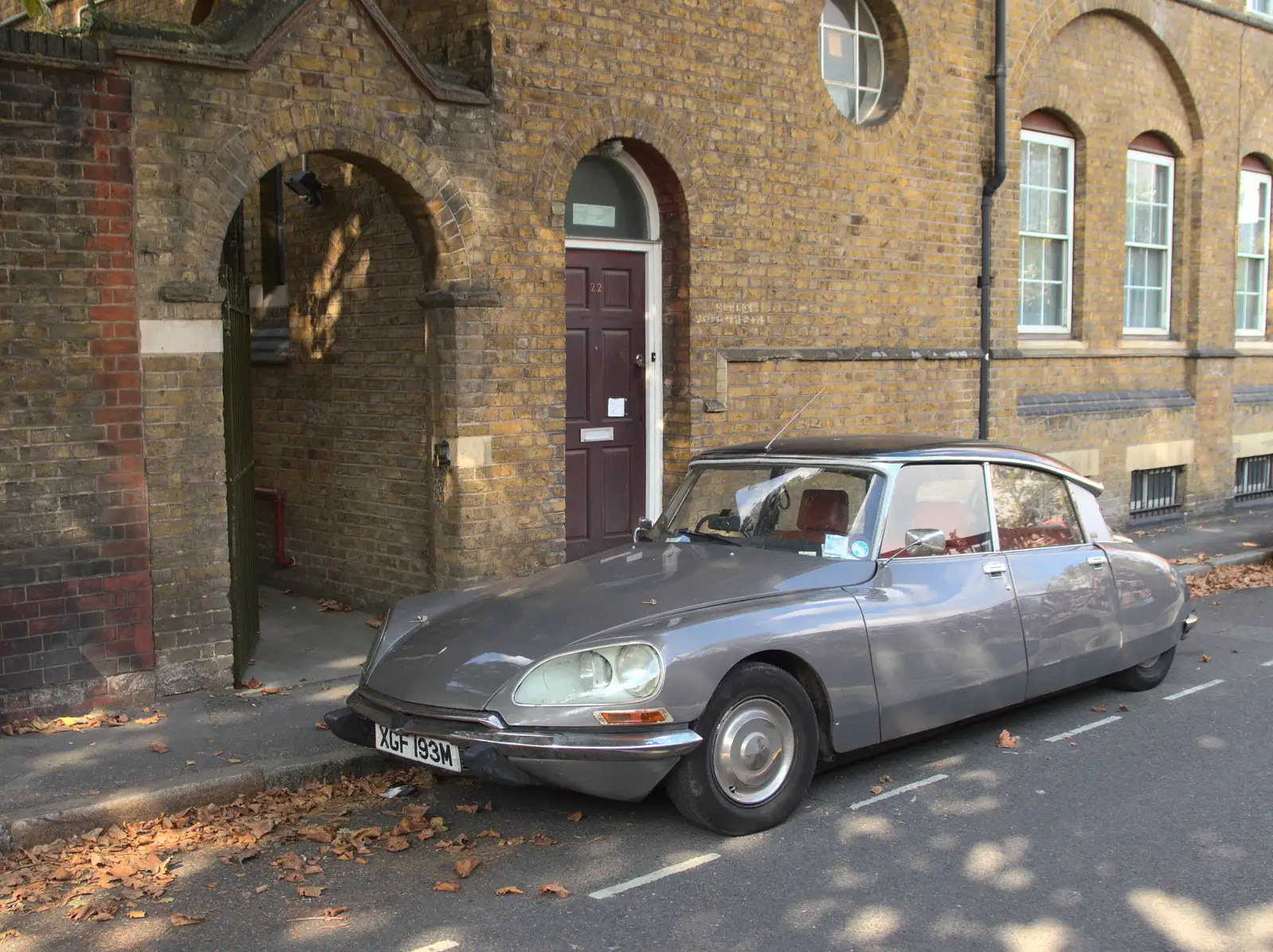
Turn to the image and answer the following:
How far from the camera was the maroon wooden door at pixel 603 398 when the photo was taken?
9258mm

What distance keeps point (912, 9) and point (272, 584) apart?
295 inches

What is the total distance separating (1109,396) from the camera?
13672 millimetres

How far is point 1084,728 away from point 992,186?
22.3 ft

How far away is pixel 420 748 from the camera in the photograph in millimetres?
4848

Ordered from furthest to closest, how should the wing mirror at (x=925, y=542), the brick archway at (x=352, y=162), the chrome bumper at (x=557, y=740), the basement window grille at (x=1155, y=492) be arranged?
the basement window grille at (x=1155, y=492) → the brick archway at (x=352, y=162) → the wing mirror at (x=925, y=542) → the chrome bumper at (x=557, y=740)

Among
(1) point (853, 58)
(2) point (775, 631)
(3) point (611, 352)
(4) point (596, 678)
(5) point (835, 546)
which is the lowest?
(4) point (596, 678)

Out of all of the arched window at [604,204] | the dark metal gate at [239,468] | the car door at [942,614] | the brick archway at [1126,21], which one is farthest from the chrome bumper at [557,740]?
the brick archway at [1126,21]

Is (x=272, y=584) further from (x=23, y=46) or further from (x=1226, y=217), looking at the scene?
(x=1226, y=217)

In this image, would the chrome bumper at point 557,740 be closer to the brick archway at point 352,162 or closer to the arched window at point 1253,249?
A: the brick archway at point 352,162

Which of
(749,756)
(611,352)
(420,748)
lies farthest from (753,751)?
(611,352)

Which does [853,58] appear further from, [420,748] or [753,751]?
[420,748]

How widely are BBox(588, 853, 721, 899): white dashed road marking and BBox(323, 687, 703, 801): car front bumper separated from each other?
298mm

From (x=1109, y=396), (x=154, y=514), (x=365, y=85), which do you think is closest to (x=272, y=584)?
(x=154, y=514)

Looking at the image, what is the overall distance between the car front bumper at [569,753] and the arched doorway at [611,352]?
4.44 meters
